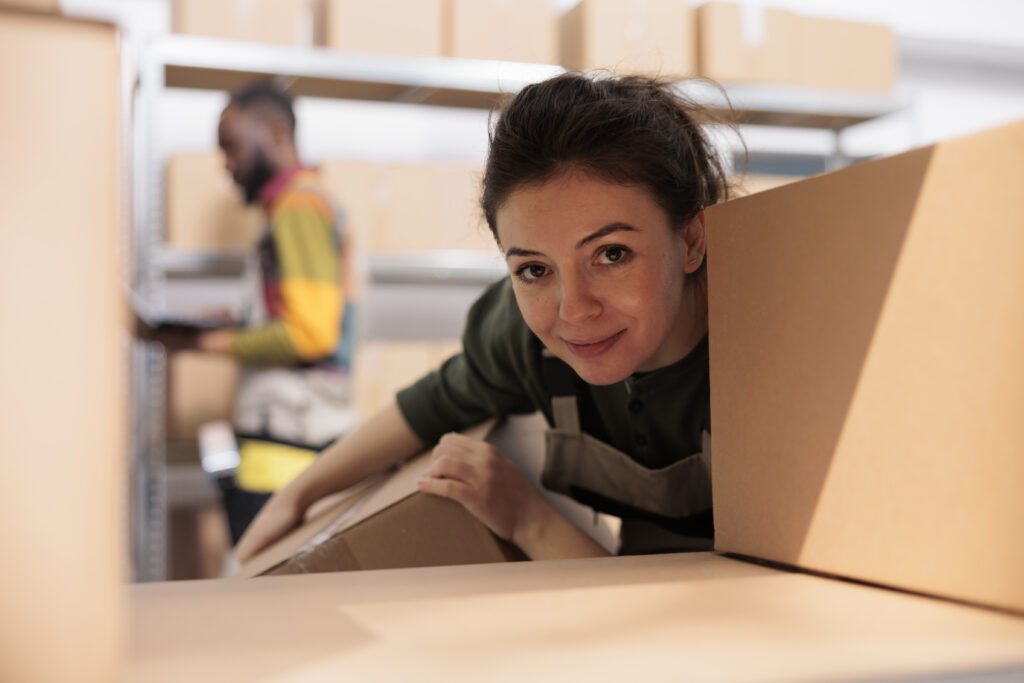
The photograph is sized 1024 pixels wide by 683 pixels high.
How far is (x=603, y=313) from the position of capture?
0.84 meters

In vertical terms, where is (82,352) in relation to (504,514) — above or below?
above

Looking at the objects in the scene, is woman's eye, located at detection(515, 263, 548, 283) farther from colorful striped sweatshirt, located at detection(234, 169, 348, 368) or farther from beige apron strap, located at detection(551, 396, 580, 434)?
colorful striped sweatshirt, located at detection(234, 169, 348, 368)

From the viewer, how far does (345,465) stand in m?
1.15

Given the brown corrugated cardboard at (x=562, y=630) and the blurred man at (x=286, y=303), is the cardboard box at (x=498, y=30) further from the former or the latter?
the brown corrugated cardboard at (x=562, y=630)

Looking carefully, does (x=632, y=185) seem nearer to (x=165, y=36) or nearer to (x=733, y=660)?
(x=733, y=660)

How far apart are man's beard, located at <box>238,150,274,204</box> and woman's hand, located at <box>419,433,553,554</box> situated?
1280 mm

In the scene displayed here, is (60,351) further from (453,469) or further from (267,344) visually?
(267,344)

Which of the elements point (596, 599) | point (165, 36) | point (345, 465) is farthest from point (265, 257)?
point (596, 599)

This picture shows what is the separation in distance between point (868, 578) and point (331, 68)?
2.19 m

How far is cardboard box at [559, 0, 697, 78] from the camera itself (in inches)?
102

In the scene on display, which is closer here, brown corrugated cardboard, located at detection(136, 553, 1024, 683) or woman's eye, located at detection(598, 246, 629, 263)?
brown corrugated cardboard, located at detection(136, 553, 1024, 683)

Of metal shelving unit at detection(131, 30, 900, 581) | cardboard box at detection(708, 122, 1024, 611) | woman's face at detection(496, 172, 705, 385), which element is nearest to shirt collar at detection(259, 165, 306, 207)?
metal shelving unit at detection(131, 30, 900, 581)

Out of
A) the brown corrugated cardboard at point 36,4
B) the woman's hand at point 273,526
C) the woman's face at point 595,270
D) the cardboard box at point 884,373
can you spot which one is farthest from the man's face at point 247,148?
the brown corrugated cardboard at point 36,4

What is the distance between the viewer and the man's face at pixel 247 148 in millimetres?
2018
